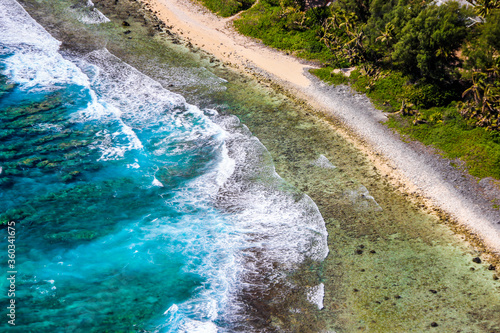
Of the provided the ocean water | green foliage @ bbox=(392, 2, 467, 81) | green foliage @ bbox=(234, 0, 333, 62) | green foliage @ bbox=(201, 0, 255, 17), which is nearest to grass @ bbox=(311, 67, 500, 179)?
green foliage @ bbox=(392, 2, 467, 81)

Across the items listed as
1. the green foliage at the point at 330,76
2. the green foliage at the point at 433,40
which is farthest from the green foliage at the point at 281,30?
the green foliage at the point at 433,40

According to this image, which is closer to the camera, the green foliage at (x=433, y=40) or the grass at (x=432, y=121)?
the grass at (x=432, y=121)

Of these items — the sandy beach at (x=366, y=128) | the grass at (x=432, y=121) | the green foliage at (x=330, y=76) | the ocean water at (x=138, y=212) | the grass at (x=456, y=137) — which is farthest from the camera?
the green foliage at (x=330, y=76)

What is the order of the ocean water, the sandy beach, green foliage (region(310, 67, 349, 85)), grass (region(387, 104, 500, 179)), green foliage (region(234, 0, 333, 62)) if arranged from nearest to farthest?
1. the ocean water
2. the sandy beach
3. grass (region(387, 104, 500, 179))
4. green foliage (region(310, 67, 349, 85))
5. green foliage (region(234, 0, 333, 62))

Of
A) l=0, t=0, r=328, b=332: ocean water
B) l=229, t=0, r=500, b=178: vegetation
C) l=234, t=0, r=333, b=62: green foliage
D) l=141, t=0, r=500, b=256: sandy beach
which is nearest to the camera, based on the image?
l=0, t=0, r=328, b=332: ocean water

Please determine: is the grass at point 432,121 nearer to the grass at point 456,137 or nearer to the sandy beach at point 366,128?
the grass at point 456,137

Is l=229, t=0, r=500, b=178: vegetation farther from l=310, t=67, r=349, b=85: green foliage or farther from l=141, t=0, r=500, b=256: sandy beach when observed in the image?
l=141, t=0, r=500, b=256: sandy beach
